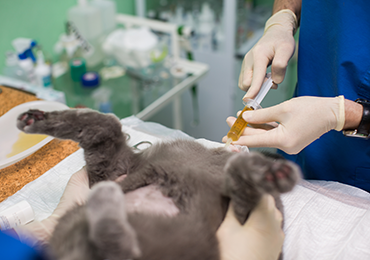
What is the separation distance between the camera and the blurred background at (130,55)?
1.52 metres

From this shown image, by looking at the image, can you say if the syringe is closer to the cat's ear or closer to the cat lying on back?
the cat lying on back

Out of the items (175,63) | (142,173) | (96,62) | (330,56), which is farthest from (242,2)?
(142,173)

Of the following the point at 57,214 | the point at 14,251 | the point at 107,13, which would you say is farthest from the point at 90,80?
the point at 14,251

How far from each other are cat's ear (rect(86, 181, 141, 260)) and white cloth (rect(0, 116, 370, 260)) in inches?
15.2

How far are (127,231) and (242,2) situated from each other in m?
2.05

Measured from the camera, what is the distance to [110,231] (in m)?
0.50

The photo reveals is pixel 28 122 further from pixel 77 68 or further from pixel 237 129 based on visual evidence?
pixel 77 68

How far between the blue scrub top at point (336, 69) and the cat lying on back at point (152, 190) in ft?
1.20

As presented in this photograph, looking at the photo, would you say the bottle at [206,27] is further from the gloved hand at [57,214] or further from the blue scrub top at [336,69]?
the gloved hand at [57,214]

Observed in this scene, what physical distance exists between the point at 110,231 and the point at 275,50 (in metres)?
0.84

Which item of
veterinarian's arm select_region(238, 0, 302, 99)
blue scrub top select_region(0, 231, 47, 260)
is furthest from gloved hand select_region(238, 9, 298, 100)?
blue scrub top select_region(0, 231, 47, 260)

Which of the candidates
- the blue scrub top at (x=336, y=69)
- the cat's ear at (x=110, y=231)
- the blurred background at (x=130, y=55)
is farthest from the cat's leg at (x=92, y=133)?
the blue scrub top at (x=336, y=69)

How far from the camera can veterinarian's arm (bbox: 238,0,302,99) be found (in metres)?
0.93

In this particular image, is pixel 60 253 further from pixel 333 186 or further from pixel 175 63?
pixel 175 63
